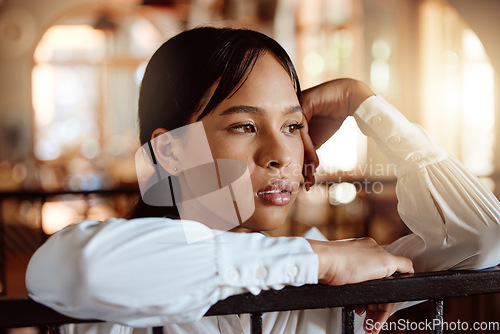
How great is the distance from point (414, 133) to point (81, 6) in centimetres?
710

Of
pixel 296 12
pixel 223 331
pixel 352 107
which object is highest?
pixel 296 12

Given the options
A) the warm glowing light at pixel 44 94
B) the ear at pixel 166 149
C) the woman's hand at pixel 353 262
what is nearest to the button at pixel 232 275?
the woman's hand at pixel 353 262

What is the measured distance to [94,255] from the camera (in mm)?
527

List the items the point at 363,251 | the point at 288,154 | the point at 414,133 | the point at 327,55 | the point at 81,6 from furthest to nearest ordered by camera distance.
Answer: the point at 81,6
the point at 327,55
the point at 414,133
the point at 288,154
the point at 363,251

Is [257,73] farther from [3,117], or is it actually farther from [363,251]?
[3,117]

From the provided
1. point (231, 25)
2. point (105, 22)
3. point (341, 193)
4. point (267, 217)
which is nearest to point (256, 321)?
point (267, 217)

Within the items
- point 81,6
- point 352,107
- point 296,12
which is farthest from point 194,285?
point 81,6

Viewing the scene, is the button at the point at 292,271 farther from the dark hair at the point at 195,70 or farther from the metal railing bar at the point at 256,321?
the dark hair at the point at 195,70

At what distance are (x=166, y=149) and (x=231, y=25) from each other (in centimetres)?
30

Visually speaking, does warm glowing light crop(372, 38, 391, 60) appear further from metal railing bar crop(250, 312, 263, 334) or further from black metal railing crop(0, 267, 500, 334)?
metal railing bar crop(250, 312, 263, 334)

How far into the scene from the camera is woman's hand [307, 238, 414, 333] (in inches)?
23.0

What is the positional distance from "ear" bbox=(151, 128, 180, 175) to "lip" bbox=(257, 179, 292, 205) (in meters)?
0.19

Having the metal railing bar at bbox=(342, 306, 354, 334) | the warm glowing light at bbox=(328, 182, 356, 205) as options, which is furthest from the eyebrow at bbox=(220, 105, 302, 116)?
the warm glowing light at bbox=(328, 182, 356, 205)

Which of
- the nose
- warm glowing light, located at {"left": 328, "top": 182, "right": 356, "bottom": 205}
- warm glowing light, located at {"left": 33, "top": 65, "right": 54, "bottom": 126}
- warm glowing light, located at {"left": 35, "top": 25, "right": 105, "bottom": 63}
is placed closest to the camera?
the nose
